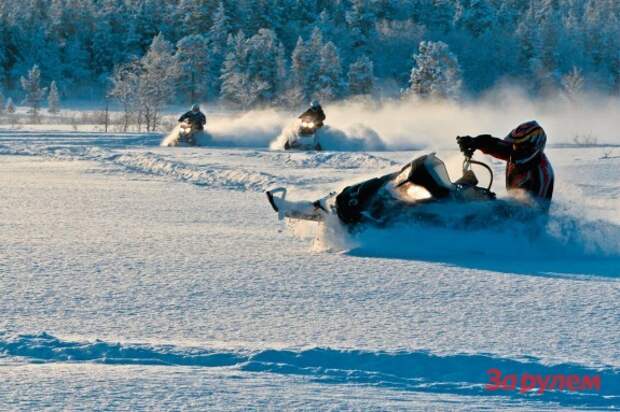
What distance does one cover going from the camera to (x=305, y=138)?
26.3 metres

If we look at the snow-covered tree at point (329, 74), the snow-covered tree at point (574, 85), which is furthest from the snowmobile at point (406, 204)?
the snow-covered tree at point (574, 85)

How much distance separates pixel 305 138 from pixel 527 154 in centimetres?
1714

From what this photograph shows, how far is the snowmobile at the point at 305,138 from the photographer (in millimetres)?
26234

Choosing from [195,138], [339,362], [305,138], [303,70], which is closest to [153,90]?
[195,138]

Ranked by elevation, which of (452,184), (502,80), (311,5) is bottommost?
(452,184)

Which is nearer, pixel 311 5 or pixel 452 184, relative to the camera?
pixel 452 184

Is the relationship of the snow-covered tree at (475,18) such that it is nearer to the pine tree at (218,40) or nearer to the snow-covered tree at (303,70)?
the pine tree at (218,40)

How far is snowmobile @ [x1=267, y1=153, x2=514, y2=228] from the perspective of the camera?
8898 mm

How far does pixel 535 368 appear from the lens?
5023 mm

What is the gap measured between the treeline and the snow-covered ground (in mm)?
70529

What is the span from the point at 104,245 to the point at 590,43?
12641 centimetres

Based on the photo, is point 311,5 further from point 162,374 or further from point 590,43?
point 162,374

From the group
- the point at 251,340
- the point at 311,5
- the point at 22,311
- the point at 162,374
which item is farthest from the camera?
the point at 311,5

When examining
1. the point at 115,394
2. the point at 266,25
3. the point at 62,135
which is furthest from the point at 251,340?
the point at 266,25
